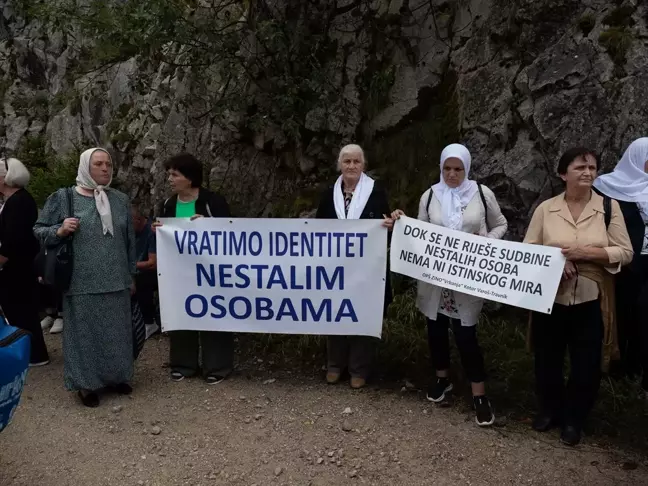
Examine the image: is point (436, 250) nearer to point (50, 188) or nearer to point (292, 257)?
point (292, 257)

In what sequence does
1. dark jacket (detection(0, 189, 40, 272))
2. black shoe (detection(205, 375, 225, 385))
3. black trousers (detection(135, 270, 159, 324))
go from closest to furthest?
1. black shoe (detection(205, 375, 225, 385))
2. dark jacket (detection(0, 189, 40, 272))
3. black trousers (detection(135, 270, 159, 324))

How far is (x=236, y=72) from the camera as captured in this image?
7.31m

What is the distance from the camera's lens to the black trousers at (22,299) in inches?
220

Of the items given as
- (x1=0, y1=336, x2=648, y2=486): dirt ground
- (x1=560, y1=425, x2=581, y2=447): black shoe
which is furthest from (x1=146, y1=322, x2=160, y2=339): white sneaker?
(x1=560, y1=425, x2=581, y2=447): black shoe

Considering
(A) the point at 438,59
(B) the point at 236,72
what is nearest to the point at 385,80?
(A) the point at 438,59

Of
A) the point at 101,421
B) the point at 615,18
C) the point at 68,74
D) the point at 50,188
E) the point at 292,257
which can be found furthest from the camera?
the point at 68,74

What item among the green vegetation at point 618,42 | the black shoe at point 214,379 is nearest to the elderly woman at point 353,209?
the black shoe at point 214,379

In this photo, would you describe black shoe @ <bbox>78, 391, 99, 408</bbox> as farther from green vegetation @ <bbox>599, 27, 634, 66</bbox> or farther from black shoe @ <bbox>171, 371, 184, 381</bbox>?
green vegetation @ <bbox>599, 27, 634, 66</bbox>

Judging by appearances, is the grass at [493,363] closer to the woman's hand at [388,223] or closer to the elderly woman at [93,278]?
the woman's hand at [388,223]

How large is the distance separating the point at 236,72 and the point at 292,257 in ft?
11.3

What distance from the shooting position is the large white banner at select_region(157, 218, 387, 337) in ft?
15.6

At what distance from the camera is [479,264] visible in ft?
13.9

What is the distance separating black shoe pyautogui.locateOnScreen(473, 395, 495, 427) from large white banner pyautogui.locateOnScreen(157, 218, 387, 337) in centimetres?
95

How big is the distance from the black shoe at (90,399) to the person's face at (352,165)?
2.72m
